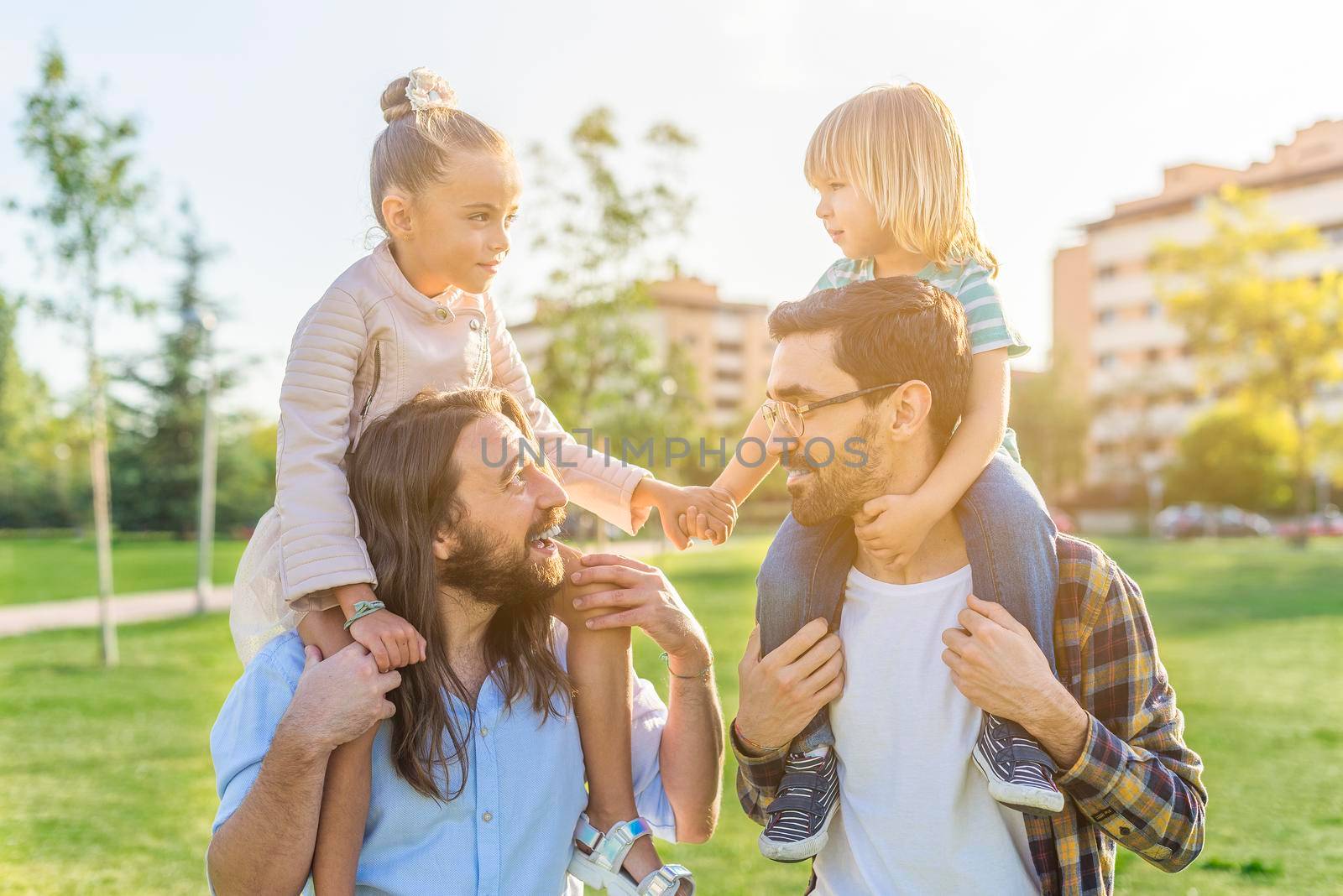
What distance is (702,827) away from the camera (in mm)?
2787

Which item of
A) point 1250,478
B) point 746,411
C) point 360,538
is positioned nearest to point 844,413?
point 360,538

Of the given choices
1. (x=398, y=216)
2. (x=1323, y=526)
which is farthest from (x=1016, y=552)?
(x=1323, y=526)

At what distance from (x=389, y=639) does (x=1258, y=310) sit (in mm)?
28648

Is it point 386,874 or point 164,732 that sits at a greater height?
point 386,874

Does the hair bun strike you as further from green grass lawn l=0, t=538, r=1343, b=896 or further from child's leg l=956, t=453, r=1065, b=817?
green grass lawn l=0, t=538, r=1343, b=896

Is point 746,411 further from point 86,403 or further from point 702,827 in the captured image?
point 702,827

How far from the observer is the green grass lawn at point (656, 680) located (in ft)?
20.2

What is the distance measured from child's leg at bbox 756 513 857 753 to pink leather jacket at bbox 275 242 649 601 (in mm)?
607

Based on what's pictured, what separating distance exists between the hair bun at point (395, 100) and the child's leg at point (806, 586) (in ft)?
5.07

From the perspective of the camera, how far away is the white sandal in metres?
2.52

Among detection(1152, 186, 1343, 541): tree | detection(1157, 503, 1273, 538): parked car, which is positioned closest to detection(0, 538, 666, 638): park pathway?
detection(1152, 186, 1343, 541): tree

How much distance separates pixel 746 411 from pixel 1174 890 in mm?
66742

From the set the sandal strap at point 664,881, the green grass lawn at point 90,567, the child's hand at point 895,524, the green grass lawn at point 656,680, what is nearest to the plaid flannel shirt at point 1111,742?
the child's hand at point 895,524

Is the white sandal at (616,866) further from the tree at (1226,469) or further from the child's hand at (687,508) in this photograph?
the tree at (1226,469)
